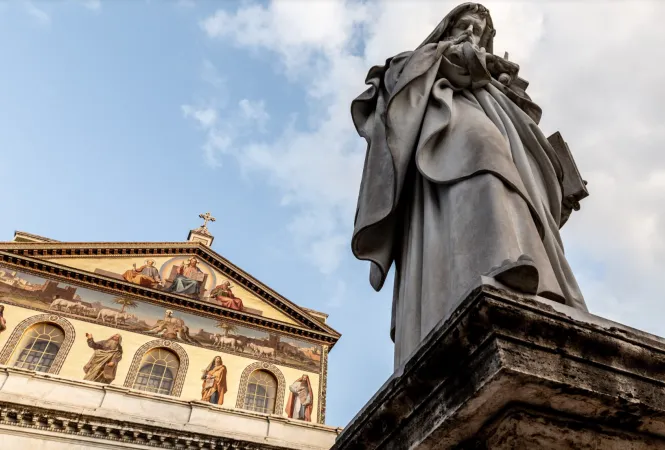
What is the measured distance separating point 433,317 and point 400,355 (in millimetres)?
369

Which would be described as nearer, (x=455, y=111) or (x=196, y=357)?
(x=455, y=111)

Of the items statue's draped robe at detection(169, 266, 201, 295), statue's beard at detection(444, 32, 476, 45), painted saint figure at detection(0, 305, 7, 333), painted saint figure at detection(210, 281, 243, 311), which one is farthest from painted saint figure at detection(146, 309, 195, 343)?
statue's beard at detection(444, 32, 476, 45)

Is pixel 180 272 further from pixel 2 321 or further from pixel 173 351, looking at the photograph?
pixel 2 321

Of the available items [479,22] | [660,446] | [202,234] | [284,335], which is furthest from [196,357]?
[660,446]

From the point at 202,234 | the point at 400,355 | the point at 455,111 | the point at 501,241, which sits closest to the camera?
the point at 501,241

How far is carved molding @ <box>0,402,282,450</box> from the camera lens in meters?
12.6

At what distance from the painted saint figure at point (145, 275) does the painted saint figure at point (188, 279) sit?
0.66m

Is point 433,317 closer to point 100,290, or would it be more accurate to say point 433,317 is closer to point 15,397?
point 15,397

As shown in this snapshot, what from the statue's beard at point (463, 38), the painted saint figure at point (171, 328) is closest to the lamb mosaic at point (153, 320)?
the painted saint figure at point (171, 328)

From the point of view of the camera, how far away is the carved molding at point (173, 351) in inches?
653

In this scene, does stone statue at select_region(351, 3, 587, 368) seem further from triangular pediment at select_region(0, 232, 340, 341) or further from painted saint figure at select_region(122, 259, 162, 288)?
painted saint figure at select_region(122, 259, 162, 288)

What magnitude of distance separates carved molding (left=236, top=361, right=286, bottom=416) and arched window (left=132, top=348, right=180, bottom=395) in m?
2.24

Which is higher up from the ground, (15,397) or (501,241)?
(15,397)

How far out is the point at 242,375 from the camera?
17859 millimetres
